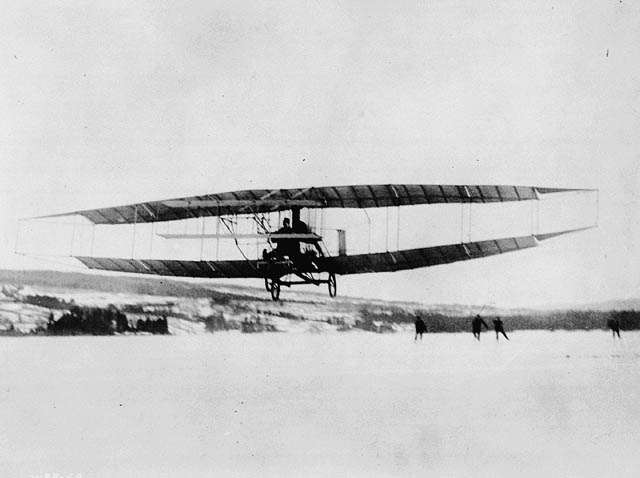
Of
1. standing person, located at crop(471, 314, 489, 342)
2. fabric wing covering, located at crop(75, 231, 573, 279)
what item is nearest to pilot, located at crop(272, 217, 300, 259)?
fabric wing covering, located at crop(75, 231, 573, 279)

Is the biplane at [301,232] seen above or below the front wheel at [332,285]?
above

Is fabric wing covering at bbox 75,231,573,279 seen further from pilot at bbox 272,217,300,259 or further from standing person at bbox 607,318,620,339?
standing person at bbox 607,318,620,339

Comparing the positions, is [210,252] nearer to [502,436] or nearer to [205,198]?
[205,198]

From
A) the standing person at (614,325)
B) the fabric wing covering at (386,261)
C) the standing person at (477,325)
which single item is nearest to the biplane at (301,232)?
the fabric wing covering at (386,261)

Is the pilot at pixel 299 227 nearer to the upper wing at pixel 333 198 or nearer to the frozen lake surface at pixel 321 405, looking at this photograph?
the upper wing at pixel 333 198

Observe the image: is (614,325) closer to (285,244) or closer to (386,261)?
(386,261)

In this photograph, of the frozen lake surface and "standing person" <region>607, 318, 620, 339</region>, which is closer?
the frozen lake surface

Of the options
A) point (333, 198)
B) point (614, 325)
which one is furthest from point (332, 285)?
point (614, 325)
